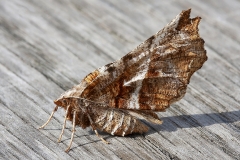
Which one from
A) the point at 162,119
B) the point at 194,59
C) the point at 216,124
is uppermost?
the point at 194,59

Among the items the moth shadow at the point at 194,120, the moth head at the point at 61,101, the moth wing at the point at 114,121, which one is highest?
the moth shadow at the point at 194,120

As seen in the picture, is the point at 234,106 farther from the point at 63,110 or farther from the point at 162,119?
the point at 63,110

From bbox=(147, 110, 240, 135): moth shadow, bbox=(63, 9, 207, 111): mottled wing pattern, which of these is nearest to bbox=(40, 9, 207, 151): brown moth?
bbox=(63, 9, 207, 111): mottled wing pattern

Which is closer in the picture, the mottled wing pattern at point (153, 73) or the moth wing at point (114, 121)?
the mottled wing pattern at point (153, 73)

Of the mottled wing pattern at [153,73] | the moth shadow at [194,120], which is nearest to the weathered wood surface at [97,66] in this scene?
the moth shadow at [194,120]

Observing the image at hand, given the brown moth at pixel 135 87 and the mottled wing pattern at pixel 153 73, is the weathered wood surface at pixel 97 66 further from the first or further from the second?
the mottled wing pattern at pixel 153 73

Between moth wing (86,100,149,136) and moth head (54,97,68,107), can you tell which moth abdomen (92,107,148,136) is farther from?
moth head (54,97,68,107)

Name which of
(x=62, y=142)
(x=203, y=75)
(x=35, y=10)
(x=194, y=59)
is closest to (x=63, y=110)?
(x=62, y=142)
